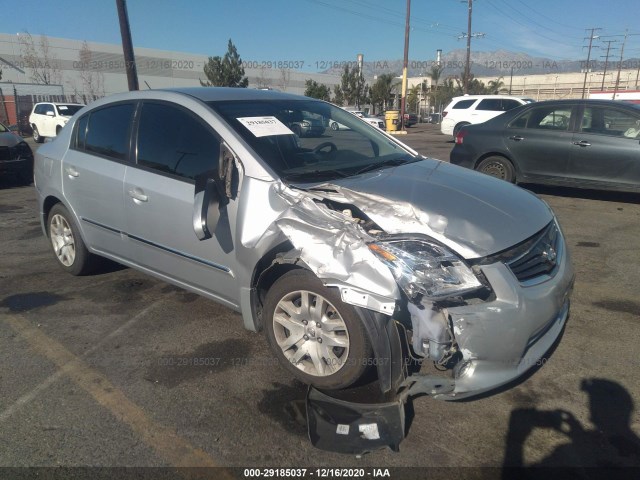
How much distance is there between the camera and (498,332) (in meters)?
2.36

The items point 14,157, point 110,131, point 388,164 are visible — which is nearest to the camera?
point 388,164

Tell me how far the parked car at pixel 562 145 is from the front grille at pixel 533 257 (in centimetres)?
485

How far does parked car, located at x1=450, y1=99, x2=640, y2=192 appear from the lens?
22.4 ft

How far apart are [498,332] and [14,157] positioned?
1047 cm

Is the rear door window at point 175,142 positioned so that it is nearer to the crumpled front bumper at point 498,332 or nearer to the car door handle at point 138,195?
the car door handle at point 138,195

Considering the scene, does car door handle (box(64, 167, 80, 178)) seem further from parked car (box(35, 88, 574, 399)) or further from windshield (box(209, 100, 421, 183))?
windshield (box(209, 100, 421, 183))

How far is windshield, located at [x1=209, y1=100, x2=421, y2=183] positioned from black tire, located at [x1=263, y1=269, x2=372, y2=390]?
0.72m

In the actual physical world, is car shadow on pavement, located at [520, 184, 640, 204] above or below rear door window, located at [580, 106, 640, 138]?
below

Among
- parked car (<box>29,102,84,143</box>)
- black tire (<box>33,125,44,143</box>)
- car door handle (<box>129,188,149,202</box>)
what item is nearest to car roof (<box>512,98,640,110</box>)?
car door handle (<box>129,188,149,202</box>)

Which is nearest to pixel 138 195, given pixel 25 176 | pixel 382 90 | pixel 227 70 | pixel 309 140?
pixel 309 140

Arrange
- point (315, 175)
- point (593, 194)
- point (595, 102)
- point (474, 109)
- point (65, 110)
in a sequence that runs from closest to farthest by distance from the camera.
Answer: point (315, 175)
point (595, 102)
point (593, 194)
point (474, 109)
point (65, 110)

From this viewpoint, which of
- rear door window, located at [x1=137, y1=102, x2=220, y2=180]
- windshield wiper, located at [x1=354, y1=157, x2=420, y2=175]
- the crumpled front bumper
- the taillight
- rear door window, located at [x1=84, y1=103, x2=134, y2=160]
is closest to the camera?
the crumpled front bumper

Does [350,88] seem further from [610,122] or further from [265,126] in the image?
[265,126]

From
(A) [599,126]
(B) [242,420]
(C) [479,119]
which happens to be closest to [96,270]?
(B) [242,420]
